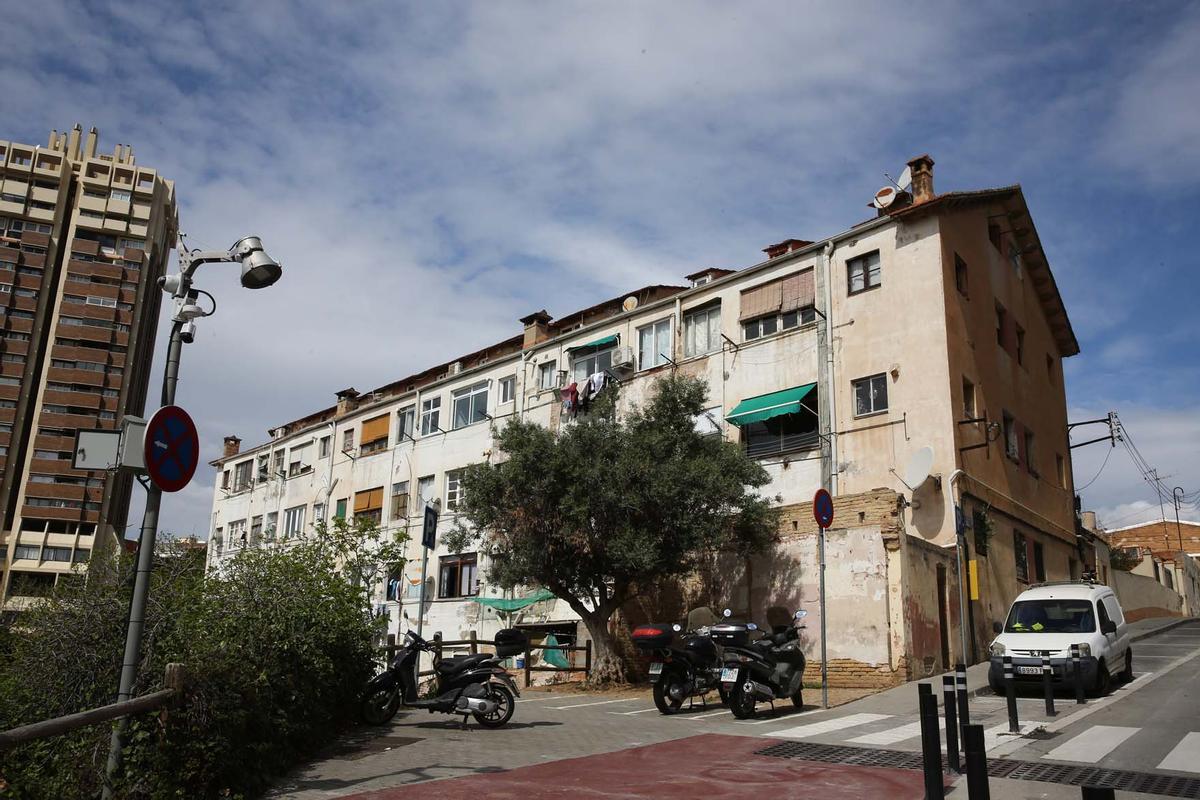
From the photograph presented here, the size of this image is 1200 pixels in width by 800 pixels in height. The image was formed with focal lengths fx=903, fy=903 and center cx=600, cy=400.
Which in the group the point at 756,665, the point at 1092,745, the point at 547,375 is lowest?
the point at 1092,745

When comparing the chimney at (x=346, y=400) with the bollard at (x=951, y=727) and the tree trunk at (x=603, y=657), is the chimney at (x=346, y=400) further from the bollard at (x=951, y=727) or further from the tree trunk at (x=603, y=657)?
the bollard at (x=951, y=727)

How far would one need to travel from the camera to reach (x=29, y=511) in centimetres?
7425

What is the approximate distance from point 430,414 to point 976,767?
32.6 m

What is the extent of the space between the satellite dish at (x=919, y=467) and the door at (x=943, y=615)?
1.94 metres

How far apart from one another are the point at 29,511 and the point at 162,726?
80.6 meters

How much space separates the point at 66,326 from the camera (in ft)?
262

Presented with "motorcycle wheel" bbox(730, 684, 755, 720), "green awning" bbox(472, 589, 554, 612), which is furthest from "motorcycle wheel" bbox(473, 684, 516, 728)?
"green awning" bbox(472, 589, 554, 612)

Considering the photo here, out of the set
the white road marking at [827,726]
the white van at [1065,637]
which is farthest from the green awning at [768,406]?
the white road marking at [827,726]

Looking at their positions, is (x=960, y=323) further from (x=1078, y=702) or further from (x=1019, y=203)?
(x=1078, y=702)

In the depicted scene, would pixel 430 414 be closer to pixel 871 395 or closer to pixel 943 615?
pixel 871 395

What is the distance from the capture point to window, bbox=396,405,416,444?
124ft

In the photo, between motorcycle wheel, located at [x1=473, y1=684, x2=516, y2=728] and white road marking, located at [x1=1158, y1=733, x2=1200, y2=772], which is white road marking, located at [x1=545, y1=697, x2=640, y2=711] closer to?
motorcycle wheel, located at [x1=473, y1=684, x2=516, y2=728]

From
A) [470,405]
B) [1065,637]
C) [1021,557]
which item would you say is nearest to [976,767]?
[1065,637]

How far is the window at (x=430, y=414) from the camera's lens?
120ft
